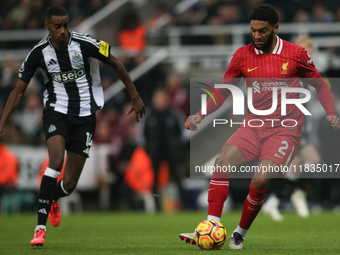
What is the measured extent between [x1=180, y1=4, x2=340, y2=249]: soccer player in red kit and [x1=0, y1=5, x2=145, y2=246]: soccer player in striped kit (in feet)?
4.39

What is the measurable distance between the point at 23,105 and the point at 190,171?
15.8 ft

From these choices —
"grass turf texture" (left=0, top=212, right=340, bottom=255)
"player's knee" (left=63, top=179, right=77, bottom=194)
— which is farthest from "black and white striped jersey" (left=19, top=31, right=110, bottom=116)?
"grass turf texture" (left=0, top=212, right=340, bottom=255)

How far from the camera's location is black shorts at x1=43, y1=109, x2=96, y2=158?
636cm

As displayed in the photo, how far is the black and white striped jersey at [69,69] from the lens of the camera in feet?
20.7

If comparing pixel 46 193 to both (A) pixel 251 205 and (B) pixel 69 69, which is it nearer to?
(B) pixel 69 69

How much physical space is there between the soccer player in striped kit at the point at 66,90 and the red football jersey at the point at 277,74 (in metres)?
1.35

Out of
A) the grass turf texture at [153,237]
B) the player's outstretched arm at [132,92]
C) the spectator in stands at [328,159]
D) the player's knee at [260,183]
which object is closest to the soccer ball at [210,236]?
the grass turf texture at [153,237]

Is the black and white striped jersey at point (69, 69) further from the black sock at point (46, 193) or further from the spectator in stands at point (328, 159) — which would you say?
the spectator in stands at point (328, 159)

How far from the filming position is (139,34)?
15422 millimetres

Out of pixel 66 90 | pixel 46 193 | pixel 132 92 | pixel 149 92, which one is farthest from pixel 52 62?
pixel 149 92

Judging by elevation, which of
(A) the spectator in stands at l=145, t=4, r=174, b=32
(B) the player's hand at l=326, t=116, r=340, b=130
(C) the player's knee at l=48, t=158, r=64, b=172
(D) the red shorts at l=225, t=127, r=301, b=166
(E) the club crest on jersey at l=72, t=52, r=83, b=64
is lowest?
(C) the player's knee at l=48, t=158, r=64, b=172

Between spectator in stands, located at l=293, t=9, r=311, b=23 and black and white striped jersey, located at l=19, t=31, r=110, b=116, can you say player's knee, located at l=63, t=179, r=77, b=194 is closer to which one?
black and white striped jersey, located at l=19, t=31, r=110, b=116

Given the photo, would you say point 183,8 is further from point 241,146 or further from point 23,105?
Result: point 241,146

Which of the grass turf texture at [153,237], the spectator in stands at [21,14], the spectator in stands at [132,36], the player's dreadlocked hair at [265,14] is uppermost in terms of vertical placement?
the spectator in stands at [21,14]
